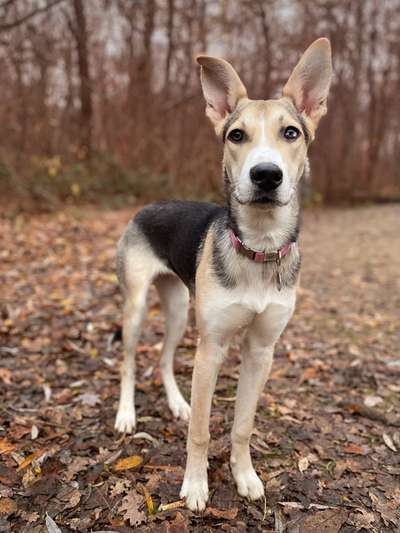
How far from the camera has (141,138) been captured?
14.6 metres

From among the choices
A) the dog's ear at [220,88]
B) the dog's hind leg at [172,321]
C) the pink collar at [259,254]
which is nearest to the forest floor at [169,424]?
the dog's hind leg at [172,321]

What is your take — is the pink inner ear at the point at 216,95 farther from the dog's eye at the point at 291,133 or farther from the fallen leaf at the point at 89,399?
the fallen leaf at the point at 89,399

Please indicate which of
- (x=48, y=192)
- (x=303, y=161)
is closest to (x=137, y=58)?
(x=48, y=192)

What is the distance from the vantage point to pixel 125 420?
3986 millimetres

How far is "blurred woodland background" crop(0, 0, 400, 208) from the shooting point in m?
12.1

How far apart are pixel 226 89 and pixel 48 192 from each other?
9731 mm

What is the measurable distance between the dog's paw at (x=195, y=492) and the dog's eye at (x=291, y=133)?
2340mm

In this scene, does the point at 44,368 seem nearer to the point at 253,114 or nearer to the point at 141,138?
the point at 253,114

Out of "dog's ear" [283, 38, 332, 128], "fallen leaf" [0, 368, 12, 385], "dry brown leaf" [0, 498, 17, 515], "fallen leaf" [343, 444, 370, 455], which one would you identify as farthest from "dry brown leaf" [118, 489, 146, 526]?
"dog's ear" [283, 38, 332, 128]

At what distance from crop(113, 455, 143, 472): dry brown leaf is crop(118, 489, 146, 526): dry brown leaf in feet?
0.87

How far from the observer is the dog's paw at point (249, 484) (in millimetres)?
3221

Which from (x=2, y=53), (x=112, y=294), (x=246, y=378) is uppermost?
(x=2, y=53)

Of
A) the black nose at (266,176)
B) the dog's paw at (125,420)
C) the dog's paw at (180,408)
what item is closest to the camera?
the black nose at (266,176)

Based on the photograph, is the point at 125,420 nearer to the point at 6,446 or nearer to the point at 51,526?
the point at 6,446
